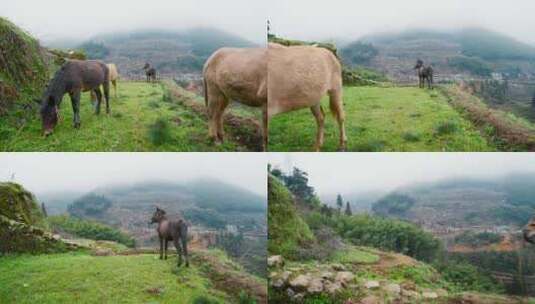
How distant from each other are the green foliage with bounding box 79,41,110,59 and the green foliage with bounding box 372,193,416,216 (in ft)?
10.7

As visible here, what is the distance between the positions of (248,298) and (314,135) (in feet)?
5.88

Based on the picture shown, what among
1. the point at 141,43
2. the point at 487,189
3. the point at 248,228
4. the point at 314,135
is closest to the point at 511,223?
the point at 487,189

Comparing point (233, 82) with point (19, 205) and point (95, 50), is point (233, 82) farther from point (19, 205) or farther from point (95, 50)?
point (19, 205)

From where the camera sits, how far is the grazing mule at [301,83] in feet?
21.3

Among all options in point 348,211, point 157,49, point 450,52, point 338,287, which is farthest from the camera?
point 157,49

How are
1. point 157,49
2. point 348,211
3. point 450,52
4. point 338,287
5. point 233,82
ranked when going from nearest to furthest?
1. point 338,287
2. point 233,82
3. point 348,211
4. point 450,52
5. point 157,49

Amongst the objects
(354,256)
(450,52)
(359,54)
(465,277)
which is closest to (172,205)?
(354,256)

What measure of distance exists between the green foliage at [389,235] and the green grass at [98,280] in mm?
1485

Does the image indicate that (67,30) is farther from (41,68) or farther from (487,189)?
(487,189)

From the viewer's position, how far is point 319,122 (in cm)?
656

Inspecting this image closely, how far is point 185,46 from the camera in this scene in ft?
22.5

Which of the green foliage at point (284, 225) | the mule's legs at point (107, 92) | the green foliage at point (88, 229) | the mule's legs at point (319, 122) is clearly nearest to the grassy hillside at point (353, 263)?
the green foliage at point (284, 225)

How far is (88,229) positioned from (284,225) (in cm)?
204

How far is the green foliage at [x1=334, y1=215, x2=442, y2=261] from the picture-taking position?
21.5ft
